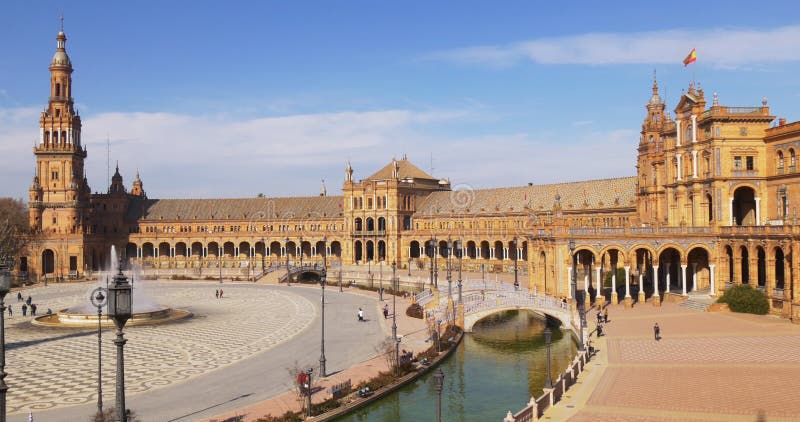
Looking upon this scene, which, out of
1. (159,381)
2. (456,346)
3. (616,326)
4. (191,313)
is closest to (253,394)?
(159,381)

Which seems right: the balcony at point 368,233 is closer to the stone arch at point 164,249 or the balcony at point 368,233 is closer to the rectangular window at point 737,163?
the stone arch at point 164,249

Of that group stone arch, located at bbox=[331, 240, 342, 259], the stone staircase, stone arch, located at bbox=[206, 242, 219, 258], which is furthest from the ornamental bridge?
stone arch, located at bbox=[206, 242, 219, 258]

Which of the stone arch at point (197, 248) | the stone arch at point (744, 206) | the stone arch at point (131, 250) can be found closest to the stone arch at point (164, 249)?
the stone arch at point (131, 250)

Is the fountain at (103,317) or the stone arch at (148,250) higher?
the stone arch at (148,250)

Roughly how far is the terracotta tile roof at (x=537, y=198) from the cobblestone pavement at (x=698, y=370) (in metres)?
38.7

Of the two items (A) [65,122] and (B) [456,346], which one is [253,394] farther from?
(A) [65,122]

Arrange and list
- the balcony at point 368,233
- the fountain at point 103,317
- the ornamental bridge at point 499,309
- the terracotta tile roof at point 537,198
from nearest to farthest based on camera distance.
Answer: the ornamental bridge at point 499,309
the fountain at point 103,317
the terracotta tile roof at point 537,198
the balcony at point 368,233

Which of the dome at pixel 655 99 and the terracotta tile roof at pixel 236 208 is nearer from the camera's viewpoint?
the dome at pixel 655 99

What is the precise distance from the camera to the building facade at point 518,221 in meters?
61.3

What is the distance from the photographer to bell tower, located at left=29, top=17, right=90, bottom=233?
119375mm

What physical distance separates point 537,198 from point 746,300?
56.9 meters

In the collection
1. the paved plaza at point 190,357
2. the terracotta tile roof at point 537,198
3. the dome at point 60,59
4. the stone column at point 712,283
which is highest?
the dome at point 60,59

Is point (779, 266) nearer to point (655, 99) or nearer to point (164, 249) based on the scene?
point (655, 99)

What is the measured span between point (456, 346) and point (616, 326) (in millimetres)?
11377
